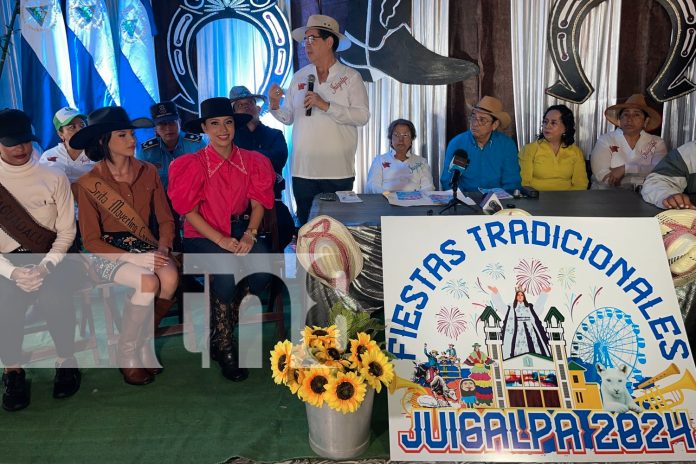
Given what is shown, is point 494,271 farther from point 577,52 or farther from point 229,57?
point 229,57

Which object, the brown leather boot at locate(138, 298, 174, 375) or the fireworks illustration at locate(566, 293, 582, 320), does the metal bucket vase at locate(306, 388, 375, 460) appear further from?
the brown leather boot at locate(138, 298, 174, 375)

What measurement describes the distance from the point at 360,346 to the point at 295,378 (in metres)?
0.24

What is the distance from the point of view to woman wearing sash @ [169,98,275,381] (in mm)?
2682

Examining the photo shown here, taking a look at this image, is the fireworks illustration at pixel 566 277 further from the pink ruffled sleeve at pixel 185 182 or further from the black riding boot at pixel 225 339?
the pink ruffled sleeve at pixel 185 182

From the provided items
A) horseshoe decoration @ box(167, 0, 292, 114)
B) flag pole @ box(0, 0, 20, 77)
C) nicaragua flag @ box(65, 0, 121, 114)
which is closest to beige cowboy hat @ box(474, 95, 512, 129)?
horseshoe decoration @ box(167, 0, 292, 114)

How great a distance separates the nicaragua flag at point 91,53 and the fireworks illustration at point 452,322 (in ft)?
11.5

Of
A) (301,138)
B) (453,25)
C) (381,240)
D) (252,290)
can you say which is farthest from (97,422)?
(453,25)

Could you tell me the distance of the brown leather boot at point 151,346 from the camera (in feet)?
8.71

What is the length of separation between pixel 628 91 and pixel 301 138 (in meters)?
2.62

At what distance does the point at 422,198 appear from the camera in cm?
275

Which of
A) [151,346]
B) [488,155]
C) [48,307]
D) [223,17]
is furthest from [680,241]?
[223,17]

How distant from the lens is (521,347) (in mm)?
1991

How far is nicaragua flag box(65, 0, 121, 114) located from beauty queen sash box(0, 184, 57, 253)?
2225mm

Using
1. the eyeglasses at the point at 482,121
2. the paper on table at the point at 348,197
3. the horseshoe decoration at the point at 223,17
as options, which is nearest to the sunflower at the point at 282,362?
the paper on table at the point at 348,197
